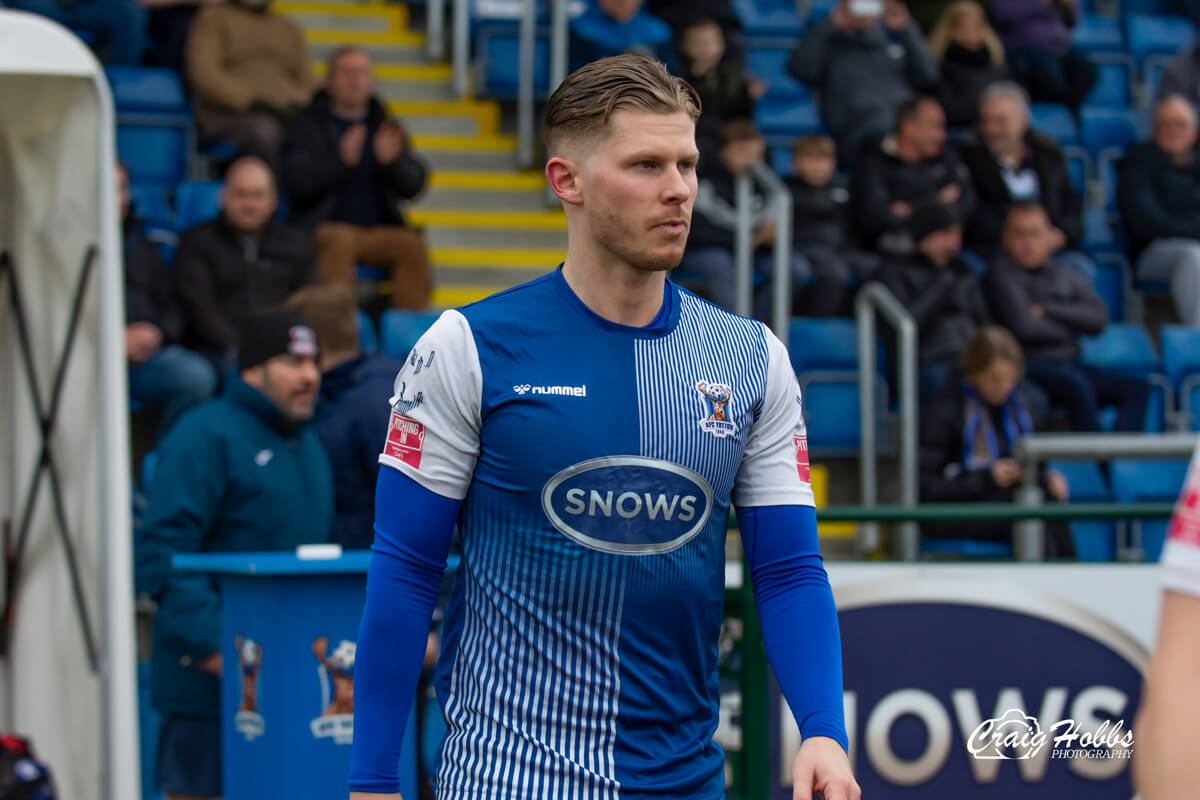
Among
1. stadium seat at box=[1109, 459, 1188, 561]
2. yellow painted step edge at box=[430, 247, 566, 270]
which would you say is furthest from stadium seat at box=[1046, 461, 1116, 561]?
yellow painted step edge at box=[430, 247, 566, 270]

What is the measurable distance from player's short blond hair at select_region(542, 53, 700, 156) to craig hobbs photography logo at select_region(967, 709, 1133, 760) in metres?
3.07

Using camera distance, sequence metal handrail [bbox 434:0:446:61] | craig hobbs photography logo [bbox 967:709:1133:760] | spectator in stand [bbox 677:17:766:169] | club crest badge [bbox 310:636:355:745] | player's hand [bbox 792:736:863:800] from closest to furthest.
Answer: player's hand [bbox 792:736:863:800] → club crest badge [bbox 310:636:355:745] → craig hobbs photography logo [bbox 967:709:1133:760] → spectator in stand [bbox 677:17:766:169] → metal handrail [bbox 434:0:446:61]

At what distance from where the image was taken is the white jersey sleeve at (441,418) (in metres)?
2.43

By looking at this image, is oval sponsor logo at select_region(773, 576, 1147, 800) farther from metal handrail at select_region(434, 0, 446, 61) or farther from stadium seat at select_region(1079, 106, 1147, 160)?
stadium seat at select_region(1079, 106, 1147, 160)

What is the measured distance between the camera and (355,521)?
210 inches

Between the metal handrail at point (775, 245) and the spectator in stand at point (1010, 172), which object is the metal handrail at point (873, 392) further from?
the spectator in stand at point (1010, 172)

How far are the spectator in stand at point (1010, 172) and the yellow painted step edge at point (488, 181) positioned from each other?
8.89 ft

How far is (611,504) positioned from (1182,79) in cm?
958

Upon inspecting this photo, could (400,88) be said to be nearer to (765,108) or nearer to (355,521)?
(765,108)

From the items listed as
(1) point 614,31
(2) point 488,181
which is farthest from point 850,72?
(2) point 488,181

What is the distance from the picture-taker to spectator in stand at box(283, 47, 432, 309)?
807 centimetres

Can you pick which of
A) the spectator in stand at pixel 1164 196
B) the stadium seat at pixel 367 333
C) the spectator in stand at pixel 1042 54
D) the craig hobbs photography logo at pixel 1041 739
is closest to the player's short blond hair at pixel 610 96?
the craig hobbs photography logo at pixel 1041 739

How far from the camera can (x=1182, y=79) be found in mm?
10750

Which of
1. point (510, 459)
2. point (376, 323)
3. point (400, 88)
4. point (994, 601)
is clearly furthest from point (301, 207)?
point (510, 459)
